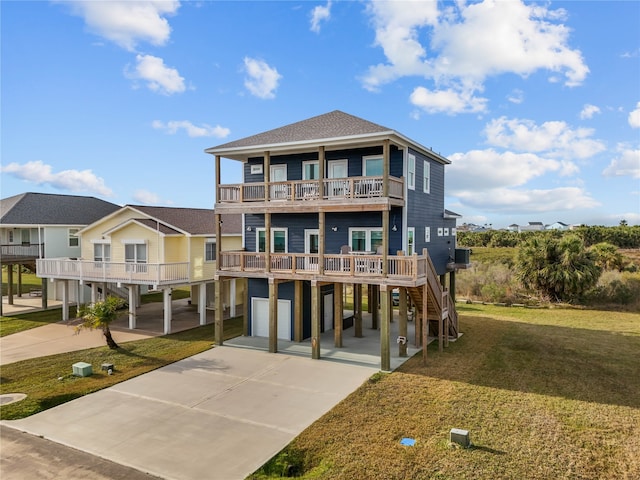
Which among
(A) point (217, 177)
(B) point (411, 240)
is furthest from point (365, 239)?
(A) point (217, 177)

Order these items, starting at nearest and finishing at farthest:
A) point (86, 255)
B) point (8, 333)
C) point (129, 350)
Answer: point (129, 350), point (8, 333), point (86, 255)

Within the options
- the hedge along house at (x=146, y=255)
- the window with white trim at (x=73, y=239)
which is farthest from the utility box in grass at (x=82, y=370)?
the window with white trim at (x=73, y=239)

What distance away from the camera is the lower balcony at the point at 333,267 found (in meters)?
15.3

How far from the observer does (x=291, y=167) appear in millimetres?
19562

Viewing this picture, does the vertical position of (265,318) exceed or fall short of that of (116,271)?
it falls short

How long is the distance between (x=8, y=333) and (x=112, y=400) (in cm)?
1273

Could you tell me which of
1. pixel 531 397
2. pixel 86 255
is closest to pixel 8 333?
pixel 86 255

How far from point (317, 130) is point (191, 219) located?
11763 millimetres

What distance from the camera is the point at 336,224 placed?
1880 centimetres

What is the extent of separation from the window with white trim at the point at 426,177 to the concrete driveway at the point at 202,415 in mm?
8550

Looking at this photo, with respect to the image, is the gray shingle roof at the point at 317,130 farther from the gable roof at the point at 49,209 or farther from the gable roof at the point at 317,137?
the gable roof at the point at 49,209

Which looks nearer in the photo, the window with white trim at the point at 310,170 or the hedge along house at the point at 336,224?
the hedge along house at the point at 336,224

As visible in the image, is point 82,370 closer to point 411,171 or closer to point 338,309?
point 338,309

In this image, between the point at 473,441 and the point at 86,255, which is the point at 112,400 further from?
the point at 86,255
